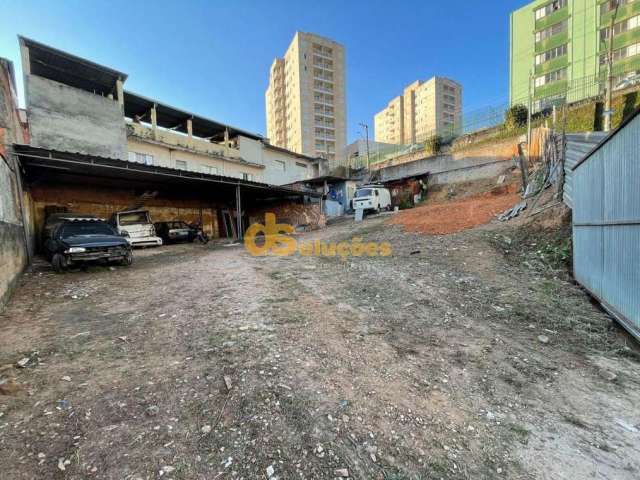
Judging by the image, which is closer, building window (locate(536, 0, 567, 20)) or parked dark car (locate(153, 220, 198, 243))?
parked dark car (locate(153, 220, 198, 243))

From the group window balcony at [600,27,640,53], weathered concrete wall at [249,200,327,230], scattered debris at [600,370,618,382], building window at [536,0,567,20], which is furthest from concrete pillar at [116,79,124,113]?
building window at [536,0,567,20]

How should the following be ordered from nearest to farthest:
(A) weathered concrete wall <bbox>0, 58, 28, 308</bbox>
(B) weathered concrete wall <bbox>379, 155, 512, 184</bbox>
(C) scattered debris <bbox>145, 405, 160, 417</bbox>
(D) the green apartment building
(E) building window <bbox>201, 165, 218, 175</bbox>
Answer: (C) scattered debris <bbox>145, 405, 160, 417</bbox>
(A) weathered concrete wall <bbox>0, 58, 28, 308</bbox>
(B) weathered concrete wall <bbox>379, 155, 512, 184</bbox>
(E) building window <bbox>201, 165, 218, 175</bbox>
(D) the green apartment building

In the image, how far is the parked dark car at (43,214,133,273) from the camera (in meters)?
6.72

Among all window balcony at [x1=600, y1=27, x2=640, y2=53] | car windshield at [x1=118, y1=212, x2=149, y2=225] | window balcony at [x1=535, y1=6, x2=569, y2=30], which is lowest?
car windshield at [x1=118, y1=212, x2=149, y2=225]

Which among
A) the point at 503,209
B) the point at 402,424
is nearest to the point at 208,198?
the point at 503,209

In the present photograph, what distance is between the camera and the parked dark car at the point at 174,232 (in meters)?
14.6

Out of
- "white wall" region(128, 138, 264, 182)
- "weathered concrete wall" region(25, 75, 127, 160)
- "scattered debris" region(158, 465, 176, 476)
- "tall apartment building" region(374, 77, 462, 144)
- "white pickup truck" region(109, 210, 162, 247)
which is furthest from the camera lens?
"tall apartment building" region(374, 77, 462, 144)

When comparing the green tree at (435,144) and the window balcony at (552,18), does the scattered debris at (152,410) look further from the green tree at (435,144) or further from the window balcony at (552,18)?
the window balcony at (552,18)

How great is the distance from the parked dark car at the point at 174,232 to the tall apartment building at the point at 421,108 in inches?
2769

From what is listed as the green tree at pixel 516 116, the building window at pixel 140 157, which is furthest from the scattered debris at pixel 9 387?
the green tree at pixel 516 116

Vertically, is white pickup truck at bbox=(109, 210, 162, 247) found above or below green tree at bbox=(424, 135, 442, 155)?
below

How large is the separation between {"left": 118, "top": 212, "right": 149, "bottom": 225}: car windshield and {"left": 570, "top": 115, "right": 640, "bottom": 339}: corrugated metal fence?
14.8 metres

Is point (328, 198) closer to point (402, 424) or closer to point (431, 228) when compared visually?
point (431, 228)

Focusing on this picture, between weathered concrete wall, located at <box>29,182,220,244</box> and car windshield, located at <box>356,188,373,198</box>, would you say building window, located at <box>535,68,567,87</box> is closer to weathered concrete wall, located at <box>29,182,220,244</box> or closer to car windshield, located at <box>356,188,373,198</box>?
car windshield, located at <box>356,188,373,198</box>
